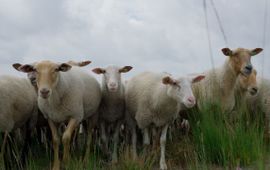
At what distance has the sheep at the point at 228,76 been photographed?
9.00 m

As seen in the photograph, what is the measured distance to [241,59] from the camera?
9.12m

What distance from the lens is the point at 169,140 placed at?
9.14 m

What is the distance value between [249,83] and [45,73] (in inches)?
187

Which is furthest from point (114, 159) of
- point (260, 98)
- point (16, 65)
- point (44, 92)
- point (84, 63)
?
point (260, 98)

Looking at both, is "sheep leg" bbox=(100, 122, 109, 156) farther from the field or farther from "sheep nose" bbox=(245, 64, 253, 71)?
"sheep nose" bbox=(245, 64, 253, 71)

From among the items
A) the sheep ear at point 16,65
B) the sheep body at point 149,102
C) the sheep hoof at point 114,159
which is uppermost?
the sheep ear at point 16,65

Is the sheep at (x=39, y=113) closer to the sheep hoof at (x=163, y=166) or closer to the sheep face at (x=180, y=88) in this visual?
the sheep face at (x=180, y=88)

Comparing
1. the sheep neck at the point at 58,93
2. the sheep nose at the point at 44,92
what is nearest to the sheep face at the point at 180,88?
the sheep neck at the point at 58,93

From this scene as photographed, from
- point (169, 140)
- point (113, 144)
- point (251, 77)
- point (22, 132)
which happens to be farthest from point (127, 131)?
point (251, 77)

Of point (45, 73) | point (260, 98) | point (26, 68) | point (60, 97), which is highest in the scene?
point (26, 68)

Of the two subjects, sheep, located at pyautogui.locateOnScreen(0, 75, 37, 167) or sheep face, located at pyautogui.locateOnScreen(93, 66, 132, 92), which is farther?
sheep face, located at pyautogui.locateOnScreen(93, 66, 132, 92)

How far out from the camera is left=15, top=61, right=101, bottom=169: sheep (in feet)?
23.2

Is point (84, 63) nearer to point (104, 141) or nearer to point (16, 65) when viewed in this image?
point (104, 141)

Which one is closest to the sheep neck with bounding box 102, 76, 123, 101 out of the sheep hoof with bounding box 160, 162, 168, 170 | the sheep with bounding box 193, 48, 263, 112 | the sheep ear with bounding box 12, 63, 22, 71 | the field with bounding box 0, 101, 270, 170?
the sheep with bounding box 193, 48, 263, 112
